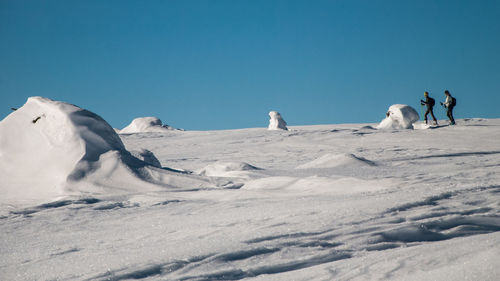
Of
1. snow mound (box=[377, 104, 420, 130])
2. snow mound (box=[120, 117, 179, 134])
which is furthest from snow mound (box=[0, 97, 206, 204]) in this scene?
snow mound (box=[120, 117, 179, 134])

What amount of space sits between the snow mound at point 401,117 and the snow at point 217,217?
11.2 meters

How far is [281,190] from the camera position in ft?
16.6

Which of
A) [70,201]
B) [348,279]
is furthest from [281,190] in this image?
[348,279]

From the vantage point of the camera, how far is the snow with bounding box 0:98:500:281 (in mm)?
2396

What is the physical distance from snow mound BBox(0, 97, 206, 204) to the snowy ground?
1.15ft

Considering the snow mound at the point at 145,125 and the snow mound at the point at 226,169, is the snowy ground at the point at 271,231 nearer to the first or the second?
the snow mound at the point at 226,169

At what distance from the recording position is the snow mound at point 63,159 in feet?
17.9

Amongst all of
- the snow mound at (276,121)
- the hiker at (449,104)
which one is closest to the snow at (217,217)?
the hiker at (449,104)

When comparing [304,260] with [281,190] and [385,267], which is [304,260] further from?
[281,190]

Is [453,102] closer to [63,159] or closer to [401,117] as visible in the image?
[401,117]

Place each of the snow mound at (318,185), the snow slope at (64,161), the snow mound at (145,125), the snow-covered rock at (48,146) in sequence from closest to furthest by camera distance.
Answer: the snow mound at (318,185) < the snow slope at (64,161) < the snow-covered rock at (48,146) < the snow mound at (145,125)

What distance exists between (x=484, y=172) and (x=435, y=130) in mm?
9245

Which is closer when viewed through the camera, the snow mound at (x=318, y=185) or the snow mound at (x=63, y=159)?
the snow mound at (x=318, y=185)

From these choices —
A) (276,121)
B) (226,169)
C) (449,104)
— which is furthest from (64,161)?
(276,121)
